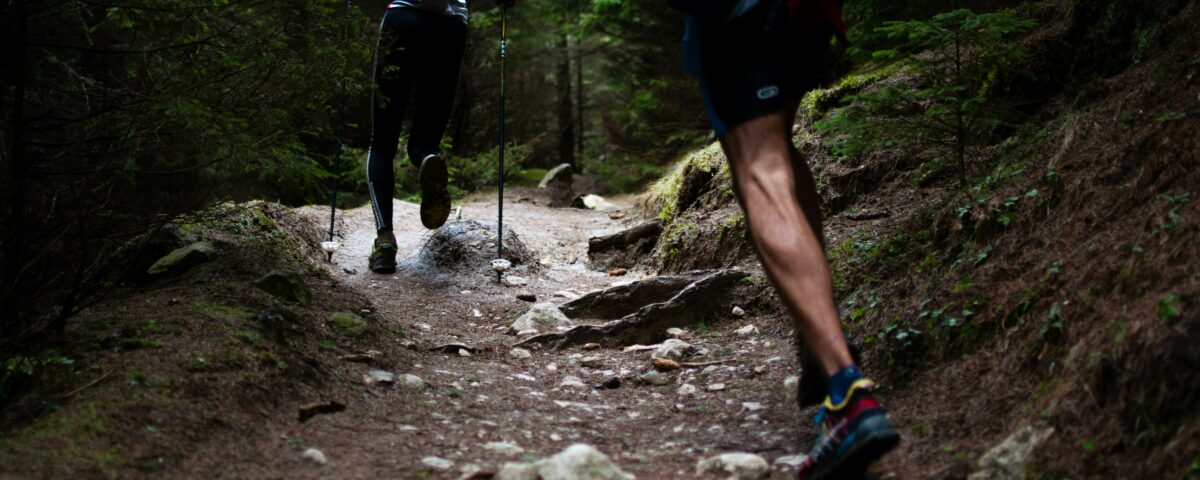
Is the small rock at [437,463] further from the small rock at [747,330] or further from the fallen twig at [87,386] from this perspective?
the small rock at [747,330]

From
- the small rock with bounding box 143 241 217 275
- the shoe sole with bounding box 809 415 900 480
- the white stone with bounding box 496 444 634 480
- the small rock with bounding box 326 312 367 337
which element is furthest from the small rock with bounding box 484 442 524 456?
the small rock with bounding box 143 241 217 275

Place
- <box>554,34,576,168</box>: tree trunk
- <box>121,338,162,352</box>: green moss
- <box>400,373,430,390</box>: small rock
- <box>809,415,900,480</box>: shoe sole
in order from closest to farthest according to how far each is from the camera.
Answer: <box>809,415,900,480</box>: shoe sole < <box>121,338,162,352</box>: green moss < <box>400,373,430,390</box>: small rock < <box>554,34,576,168</box>: tree trunk

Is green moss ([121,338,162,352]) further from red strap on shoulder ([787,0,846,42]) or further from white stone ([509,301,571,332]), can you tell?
red strap on shoulder ([787,0,846,42])

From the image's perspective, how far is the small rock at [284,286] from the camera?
3.79 m

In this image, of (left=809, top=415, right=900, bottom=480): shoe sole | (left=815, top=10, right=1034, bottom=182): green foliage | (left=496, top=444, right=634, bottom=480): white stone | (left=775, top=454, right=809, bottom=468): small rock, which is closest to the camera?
(left=809, top=415, right=900, bottom=480): shoe sole

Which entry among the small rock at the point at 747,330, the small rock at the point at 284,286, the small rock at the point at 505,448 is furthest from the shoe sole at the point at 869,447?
the small rock at the point at 284,286

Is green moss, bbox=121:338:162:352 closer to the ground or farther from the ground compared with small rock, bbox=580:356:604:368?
farther from the ground

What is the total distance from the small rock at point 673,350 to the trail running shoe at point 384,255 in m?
2.67

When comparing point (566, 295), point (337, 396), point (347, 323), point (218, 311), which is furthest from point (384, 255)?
point (337, 396)

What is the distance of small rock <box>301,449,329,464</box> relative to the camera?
88.6 inches

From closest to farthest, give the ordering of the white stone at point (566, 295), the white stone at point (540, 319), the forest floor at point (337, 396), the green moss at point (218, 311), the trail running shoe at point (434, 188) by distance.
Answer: the forest floor at point (337, 396) → the green moss at point (218, 311) → the white stone at point (540, 319) → the trail running shoe at point (434, 188) → the white stone at point (566, 295)

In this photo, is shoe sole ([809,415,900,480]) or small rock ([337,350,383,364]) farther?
small rock ([337,350,383,364])

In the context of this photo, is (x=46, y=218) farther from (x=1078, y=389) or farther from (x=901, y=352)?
(x=1078, y=389)

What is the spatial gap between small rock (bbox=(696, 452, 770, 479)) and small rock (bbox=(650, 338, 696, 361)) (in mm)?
1627
